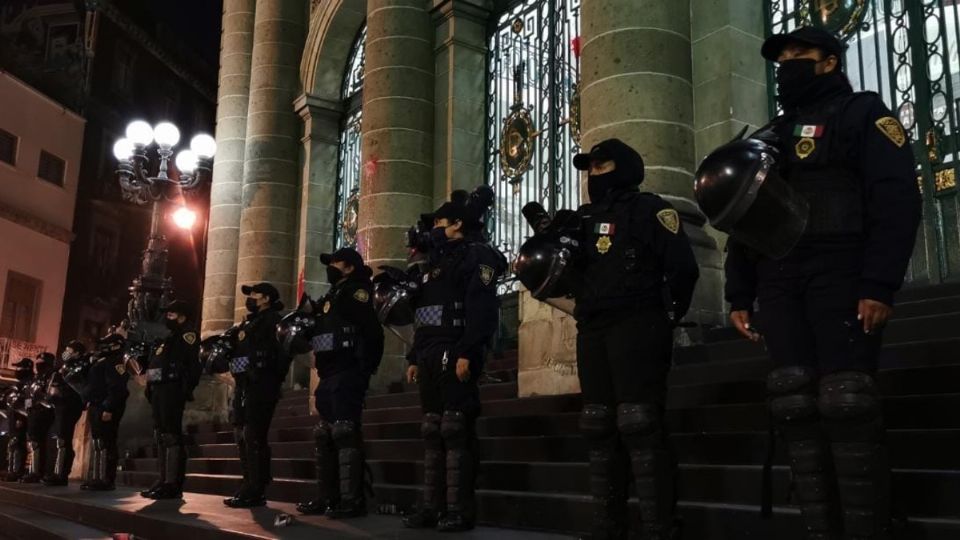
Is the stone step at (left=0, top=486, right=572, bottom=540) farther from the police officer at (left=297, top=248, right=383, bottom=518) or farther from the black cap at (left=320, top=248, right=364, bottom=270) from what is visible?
the black cap at (left=320, top=248, right=364, bottom=270)

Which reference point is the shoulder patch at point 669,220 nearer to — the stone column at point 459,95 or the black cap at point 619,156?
the black cap at point 619,156

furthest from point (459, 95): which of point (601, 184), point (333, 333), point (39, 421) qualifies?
point (601, 184)

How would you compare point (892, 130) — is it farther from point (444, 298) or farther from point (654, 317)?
point (444, 298)

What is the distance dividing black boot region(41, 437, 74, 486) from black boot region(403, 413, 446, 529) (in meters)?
7.86

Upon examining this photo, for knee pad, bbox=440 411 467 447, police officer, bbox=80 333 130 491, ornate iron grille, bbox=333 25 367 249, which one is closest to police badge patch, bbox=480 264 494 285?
knee pad, bbox=440 411 467 447

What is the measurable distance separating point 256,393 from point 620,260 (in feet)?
13.5

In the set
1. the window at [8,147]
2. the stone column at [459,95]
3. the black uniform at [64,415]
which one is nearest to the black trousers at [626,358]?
the stone column at [459,95]

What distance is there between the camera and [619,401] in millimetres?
3818

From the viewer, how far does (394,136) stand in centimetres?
1126

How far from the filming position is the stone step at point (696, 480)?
3.53 metres

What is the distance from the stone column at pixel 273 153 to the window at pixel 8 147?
12350 mm

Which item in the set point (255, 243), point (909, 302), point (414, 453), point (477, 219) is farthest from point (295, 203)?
point (909, 302)

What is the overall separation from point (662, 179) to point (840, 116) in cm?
380

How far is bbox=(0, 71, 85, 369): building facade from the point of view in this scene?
23.8 meters
